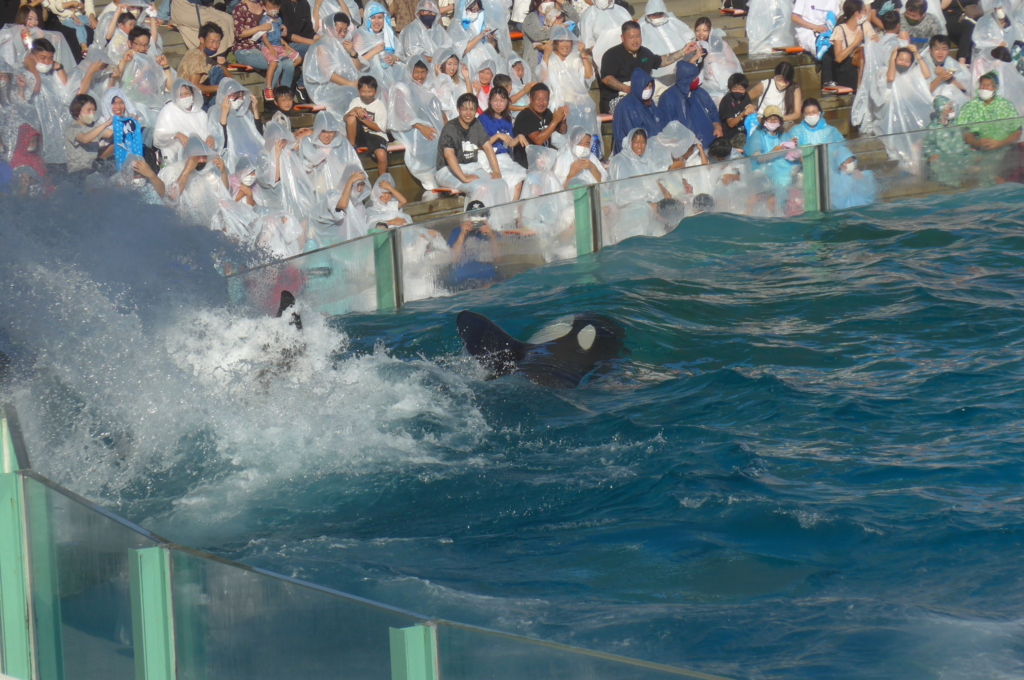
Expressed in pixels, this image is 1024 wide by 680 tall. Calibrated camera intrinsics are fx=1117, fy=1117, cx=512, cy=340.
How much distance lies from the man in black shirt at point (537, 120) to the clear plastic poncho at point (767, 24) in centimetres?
368

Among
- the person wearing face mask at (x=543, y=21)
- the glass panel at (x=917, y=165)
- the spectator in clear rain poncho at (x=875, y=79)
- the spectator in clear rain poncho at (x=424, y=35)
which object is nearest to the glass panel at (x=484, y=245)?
the glass panel at (x=917, y=165)

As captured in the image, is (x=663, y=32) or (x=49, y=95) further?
(x=663, y=32)

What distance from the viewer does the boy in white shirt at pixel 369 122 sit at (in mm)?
10969

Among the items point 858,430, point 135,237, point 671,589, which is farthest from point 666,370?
point 135,237

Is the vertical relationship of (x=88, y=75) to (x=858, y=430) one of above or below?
above

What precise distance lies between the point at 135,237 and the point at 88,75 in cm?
307

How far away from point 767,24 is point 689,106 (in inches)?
101

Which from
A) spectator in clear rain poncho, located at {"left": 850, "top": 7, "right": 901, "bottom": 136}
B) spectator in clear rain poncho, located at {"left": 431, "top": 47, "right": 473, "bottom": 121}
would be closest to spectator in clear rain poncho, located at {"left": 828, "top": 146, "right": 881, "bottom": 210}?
spectator in clear rain poncho, located at {"left": 850, "top": 7, "right": 901, "bottom": 136}

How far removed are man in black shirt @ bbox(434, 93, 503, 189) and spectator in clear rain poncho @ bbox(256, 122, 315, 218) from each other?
Result: 1.41 m

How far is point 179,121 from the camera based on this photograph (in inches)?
391

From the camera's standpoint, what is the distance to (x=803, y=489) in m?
5.43

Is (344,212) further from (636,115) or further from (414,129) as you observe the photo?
(636,115)

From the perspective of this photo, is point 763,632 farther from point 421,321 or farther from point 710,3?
point 710,3

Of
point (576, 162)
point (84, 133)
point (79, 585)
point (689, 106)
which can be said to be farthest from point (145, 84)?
point (79, 585)
